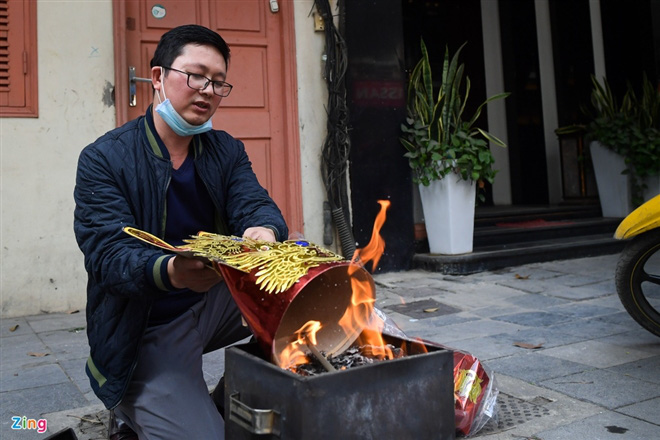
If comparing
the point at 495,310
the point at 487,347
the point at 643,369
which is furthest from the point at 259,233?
the point at 495,310

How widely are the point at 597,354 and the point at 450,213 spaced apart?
2528 mm

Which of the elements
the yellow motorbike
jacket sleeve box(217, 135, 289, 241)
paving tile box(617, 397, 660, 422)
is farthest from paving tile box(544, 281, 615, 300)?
jacket sleeve box(217, 135, 289, 241)

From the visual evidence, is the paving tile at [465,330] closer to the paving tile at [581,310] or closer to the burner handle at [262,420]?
the paving tile at [581,310]

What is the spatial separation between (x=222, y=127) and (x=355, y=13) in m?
1.68

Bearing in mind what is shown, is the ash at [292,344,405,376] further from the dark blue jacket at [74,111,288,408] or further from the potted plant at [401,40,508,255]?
the potted plant at [401,40,508,255]

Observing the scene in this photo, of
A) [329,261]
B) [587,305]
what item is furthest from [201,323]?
[587,305]

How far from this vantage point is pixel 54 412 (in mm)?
2807

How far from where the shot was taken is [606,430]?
2.41m

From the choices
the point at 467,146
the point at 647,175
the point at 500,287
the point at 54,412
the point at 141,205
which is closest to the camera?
the point at 141,205

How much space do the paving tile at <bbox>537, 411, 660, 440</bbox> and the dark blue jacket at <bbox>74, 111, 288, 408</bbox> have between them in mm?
1328

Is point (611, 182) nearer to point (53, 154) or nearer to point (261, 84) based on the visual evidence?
point (261, 84)

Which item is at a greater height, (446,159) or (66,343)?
(446,159)

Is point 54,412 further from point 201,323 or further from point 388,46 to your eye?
point 388,46

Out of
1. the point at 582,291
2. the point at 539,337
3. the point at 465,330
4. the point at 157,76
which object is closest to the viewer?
the point at 157,76
